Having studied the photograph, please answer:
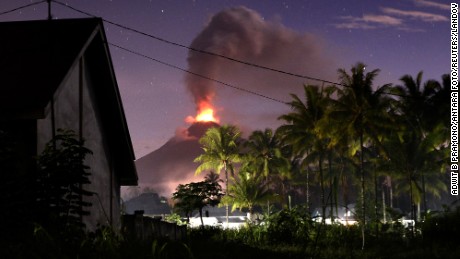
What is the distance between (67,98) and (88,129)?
1.59m

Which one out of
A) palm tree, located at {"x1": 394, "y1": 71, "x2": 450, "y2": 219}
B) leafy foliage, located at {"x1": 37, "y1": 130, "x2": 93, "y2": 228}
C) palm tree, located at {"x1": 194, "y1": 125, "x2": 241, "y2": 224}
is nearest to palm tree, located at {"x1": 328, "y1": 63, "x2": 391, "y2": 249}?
palm tree, located at {"x1": 394, "y1": 71, "x2": 450, "y2": 219}

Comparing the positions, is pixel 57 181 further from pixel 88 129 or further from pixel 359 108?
pixel 359 108

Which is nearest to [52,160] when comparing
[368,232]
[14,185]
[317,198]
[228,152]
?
[14,185]

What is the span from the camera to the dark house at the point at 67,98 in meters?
9.70

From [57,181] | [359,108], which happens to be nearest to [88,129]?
[57,181]

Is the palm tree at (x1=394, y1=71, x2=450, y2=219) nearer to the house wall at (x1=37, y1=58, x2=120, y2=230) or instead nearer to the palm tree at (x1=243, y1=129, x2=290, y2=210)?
the palm tree at (x1=243, y1=129, x2=290, y2=210)

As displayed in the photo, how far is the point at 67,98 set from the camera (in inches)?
452

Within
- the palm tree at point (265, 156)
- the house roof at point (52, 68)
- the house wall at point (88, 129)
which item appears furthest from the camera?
the palm tree at point (265, 156)

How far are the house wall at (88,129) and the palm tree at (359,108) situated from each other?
91.7 feet

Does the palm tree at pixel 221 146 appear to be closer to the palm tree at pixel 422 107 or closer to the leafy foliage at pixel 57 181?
the palm tree at pixel 422 107

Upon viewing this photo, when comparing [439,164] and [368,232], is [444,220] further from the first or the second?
[439,164]

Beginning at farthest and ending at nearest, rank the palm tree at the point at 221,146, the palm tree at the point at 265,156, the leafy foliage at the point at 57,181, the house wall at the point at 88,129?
the palm tree at the point at 265,156
the palm tree at the point at 221,146
the house wall at the point at 88,129
the leafy foliage at the point at 57,181

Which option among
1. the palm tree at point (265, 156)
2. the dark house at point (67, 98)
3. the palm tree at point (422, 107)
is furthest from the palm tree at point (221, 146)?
the dark house at point (67, 98)

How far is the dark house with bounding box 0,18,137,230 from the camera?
382 inches
